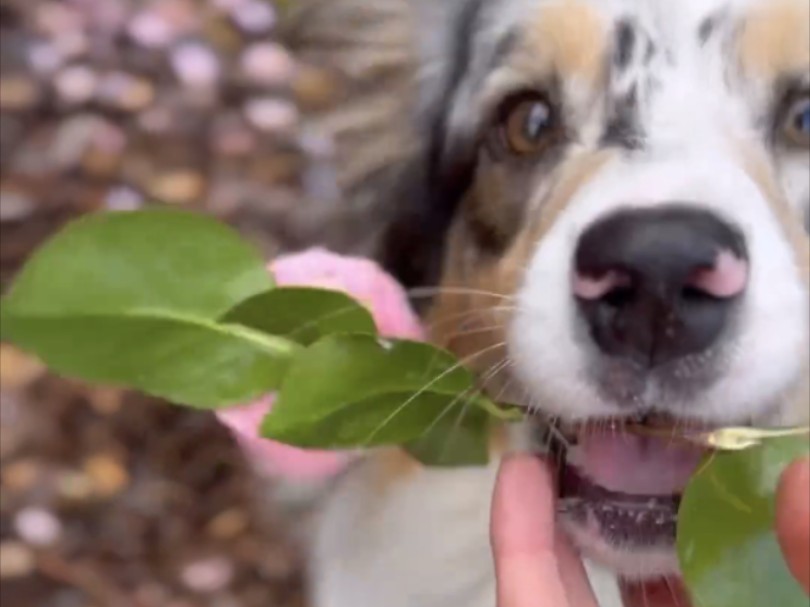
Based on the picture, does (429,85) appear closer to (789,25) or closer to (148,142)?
(789,25)

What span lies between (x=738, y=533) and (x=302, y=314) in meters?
0.29

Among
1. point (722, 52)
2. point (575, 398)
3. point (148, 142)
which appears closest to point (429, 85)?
point (722, 52)

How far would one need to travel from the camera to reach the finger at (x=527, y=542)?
75 cm

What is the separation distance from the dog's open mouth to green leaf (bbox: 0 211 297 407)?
0.29 meters

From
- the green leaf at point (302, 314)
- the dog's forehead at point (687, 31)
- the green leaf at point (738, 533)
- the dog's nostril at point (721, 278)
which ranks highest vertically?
the dog's forehead at point (687, 31)

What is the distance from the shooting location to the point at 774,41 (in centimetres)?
99

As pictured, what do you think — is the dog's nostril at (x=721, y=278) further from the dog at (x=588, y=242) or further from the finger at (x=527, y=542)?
A: the finger at (x=527, y=542)

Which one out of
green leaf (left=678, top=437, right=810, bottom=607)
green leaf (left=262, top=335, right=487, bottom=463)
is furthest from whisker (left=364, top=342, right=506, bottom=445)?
green leaf (left=678, top=437, right=810, bottom=607)

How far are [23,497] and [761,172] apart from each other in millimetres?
1066

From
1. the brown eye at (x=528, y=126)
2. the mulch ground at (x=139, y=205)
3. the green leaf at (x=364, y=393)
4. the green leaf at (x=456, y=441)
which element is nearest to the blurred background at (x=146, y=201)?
the mulch ground at (x=139, y=205)

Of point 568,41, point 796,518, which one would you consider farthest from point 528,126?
point 796,518

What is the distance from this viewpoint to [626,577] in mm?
955

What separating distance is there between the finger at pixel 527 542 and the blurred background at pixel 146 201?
62 centimetres

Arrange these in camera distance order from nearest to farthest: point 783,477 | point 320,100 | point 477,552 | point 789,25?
point 783,477, point 789,25, point 477,552, point 320,100
